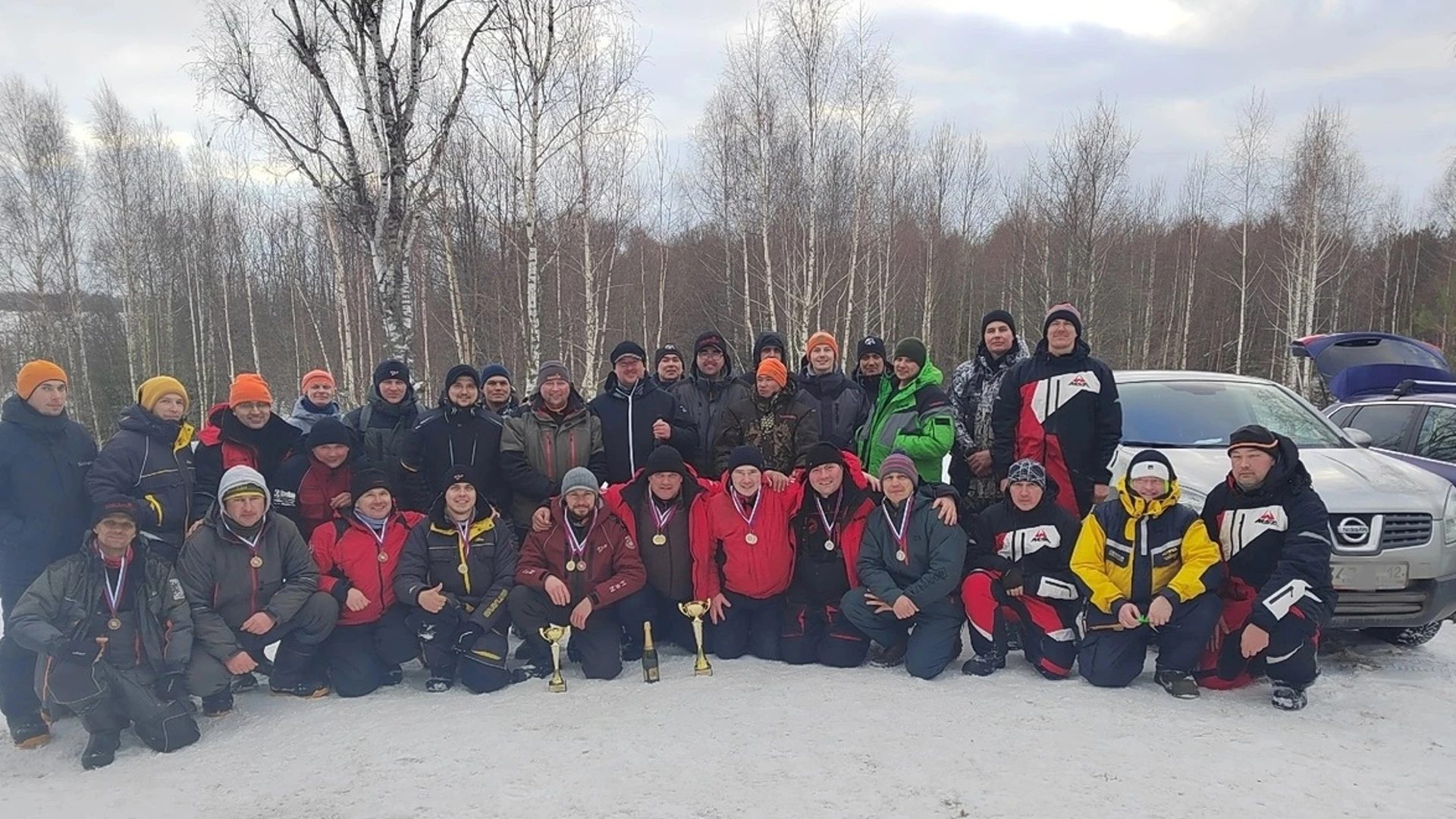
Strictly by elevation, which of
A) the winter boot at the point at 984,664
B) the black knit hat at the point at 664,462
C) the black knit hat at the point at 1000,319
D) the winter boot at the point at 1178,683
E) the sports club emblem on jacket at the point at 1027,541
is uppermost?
the black knit hat at the point at 1000,319

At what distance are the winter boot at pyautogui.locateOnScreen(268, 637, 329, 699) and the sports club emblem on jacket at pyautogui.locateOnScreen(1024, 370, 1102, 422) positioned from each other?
194 inches

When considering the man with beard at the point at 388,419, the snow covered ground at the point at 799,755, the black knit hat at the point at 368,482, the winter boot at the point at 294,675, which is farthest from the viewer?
the man with beard at the point at 388,419

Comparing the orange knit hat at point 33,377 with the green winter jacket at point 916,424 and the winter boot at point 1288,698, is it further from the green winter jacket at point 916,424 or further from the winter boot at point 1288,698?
the winter boot at point 1288,698

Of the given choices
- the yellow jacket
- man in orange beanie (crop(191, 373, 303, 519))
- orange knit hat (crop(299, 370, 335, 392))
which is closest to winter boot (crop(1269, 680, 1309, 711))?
the yellow jacket

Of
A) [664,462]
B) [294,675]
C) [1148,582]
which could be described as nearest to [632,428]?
[664,462]

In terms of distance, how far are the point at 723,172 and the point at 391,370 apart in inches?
693

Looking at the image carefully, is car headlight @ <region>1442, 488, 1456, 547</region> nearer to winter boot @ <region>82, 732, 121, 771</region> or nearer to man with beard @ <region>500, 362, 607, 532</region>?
man with beard @ <region>500, 362, 607, 532</region>

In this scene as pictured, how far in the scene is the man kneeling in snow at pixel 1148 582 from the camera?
441 cm

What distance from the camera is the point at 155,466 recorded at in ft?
15.6

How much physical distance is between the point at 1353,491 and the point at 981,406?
228cm

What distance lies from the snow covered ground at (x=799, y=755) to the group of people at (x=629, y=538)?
254mm

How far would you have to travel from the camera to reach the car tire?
510 centimetres

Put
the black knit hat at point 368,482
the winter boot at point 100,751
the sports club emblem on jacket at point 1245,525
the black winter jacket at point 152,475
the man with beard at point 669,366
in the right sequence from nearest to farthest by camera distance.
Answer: the winter boot at point 100,751
the sports club emblem on jacket at point 1245,525
the black winter jacket at point 152,475
the black knit hat at point 368,482
the man with beard at point 669,366

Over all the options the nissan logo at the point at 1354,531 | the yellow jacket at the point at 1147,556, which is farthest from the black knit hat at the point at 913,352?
the nissan logo at the point at 1354,531
